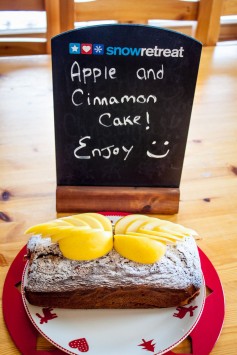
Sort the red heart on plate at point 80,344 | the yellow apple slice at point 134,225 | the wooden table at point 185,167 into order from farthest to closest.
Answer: the wooden table at point 185,167 < the yellow apple slice at point 134,225 < the red heart on plate at point 80,344

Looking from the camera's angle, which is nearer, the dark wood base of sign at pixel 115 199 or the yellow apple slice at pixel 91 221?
the yellow apple slice at pixel 91 221

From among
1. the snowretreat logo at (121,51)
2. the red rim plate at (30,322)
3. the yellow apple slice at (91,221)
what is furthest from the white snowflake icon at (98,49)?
the red rim plate at (30,322)

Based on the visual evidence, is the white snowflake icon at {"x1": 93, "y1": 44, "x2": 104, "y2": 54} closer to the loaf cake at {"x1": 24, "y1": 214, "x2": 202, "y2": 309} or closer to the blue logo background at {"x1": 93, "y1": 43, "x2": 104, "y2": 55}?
the blue logo background at {"x1": 93, "y1": 43, "x2": 104, "y2": 55}

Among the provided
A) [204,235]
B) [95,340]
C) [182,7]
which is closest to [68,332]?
[95,340]

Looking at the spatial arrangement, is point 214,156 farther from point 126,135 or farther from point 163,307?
point 163,307

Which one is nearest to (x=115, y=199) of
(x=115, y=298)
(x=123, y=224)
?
(x=123, y=224)

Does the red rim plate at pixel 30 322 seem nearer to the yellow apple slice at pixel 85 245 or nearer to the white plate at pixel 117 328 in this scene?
the white plate at pixel 117 328

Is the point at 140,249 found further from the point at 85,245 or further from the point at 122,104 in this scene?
the point at 122,104
